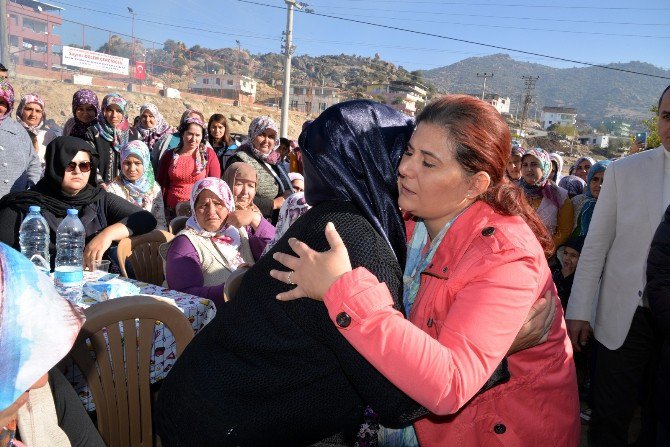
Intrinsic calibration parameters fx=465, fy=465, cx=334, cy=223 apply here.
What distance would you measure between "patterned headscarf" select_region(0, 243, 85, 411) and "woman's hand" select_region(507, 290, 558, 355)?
3.92 ft

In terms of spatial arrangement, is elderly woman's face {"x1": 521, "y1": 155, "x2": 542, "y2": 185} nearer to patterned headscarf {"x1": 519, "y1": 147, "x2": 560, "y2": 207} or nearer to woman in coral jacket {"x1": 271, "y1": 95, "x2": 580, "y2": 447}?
patterned headscarf {"x1": 519, "y1": 147, "x2": 560, "y2": 207}

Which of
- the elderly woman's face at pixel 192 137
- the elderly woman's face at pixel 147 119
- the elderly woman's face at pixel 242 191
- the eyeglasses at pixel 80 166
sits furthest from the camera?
the elderly woman's face at pixel 147 119

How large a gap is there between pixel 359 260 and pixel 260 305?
275 millimetres

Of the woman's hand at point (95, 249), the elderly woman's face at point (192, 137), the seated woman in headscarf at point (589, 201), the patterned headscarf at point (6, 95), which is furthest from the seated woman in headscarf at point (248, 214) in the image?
the seated woman in headscarf at point (589, 201)

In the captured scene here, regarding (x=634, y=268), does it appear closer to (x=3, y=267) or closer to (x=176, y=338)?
(x=176, y=338)

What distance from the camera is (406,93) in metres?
83.9

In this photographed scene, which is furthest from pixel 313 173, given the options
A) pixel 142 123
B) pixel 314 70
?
pixel 314 70

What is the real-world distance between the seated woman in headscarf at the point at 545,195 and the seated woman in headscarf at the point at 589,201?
0.13m

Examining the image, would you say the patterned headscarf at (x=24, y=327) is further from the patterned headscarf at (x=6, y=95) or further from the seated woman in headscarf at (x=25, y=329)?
the patterned headscarf at (x=6, y=95)

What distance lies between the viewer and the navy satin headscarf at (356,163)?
1.17 m

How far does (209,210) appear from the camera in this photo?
3.22m

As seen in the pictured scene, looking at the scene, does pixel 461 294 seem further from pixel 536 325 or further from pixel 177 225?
pixel 177 225

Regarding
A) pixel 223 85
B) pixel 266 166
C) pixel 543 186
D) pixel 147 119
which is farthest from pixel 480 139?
pixel 223 85

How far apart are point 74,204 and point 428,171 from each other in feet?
9.12
